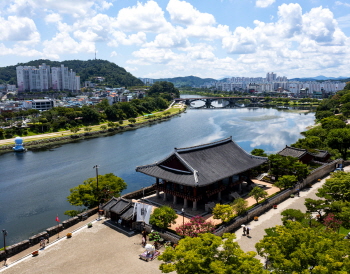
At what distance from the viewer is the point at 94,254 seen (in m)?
19.5

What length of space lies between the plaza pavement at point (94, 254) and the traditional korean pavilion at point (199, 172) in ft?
10.3

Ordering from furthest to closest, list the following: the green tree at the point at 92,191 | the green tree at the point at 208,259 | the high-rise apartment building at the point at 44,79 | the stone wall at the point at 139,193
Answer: the high-rise apartment building at the point at 44,79 < the stone wall at the point at 139,193 < the green tree at the point at 92,191 < the green tree at the point at 208,259

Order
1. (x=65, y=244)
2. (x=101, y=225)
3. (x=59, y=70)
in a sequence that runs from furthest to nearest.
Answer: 1. (x=59, y=70)
2. (x=101, y=225)
3. (x=65, y=244)

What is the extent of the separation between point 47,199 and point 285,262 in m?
30.5

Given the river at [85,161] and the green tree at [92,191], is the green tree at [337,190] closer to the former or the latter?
the green tree at [92,191]

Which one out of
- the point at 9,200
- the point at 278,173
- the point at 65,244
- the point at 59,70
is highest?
the point at 59,70

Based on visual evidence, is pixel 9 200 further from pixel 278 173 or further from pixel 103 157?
pixel 278 173

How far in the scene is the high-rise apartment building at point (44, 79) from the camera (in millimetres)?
145512

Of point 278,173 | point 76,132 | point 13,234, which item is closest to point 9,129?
point 76,132

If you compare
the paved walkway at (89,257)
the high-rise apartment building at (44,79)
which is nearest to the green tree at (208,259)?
the paved walkway at (89,257)

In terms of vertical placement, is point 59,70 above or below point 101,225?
above

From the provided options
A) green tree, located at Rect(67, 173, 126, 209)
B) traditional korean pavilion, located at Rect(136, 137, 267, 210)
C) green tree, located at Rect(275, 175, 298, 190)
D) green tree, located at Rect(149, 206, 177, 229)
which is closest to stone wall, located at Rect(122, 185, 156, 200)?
green tree, located at Rect(67, 173, 126, 209)

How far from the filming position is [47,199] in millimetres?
35406

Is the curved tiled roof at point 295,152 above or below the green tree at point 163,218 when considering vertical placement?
above
